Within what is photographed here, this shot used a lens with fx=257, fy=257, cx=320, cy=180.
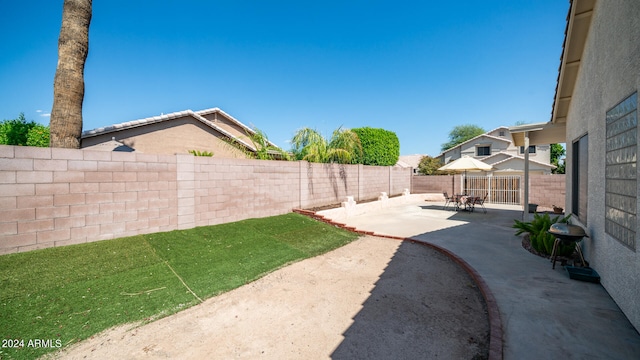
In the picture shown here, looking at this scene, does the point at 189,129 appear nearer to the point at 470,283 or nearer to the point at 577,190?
the point at 470,283

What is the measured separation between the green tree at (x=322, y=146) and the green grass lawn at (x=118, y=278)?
606 centimetres

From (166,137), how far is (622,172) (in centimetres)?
1781

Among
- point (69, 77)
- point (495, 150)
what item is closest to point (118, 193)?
point (69, 77)

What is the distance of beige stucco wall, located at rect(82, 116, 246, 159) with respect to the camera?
1359 cm

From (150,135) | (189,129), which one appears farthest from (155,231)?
(189,129)

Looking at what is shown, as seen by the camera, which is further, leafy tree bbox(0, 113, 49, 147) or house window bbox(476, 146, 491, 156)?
house window bbox(476, 146, 491, 156)

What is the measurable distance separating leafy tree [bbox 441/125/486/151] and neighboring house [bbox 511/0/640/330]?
51.8m

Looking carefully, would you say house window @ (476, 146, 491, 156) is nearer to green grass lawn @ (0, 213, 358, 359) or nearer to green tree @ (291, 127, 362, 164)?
green tree @ (291, 127, 362, 164)

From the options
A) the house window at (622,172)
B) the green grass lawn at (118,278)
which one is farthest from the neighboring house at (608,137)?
the green grass lawn at (118,278)

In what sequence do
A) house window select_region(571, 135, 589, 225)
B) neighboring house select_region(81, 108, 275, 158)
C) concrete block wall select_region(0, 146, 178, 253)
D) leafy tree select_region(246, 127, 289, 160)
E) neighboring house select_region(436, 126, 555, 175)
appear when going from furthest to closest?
neighboring house select_region(436, 126, 555, 175) → neighboring house select_region(81, 108, 275, 158) → leafy tree select_region(246, 127, 289, 160) → house window select_region(571, 135, 589, 225) → concrete block wall select_region(0, 146, 178, 253)

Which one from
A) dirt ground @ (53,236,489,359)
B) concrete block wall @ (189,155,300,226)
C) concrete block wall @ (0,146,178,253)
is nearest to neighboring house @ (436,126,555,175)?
concrete block wall @ (189,155,300,226)

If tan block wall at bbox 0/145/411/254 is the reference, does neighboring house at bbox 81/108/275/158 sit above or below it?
above

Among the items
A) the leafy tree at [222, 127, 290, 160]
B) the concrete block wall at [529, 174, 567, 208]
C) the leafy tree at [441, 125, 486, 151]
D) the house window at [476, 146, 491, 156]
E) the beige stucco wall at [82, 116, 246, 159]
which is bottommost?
the concrete block wall at [529, 174, 567, 208]

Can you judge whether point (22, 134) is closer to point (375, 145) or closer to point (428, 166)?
point (375, 145)
